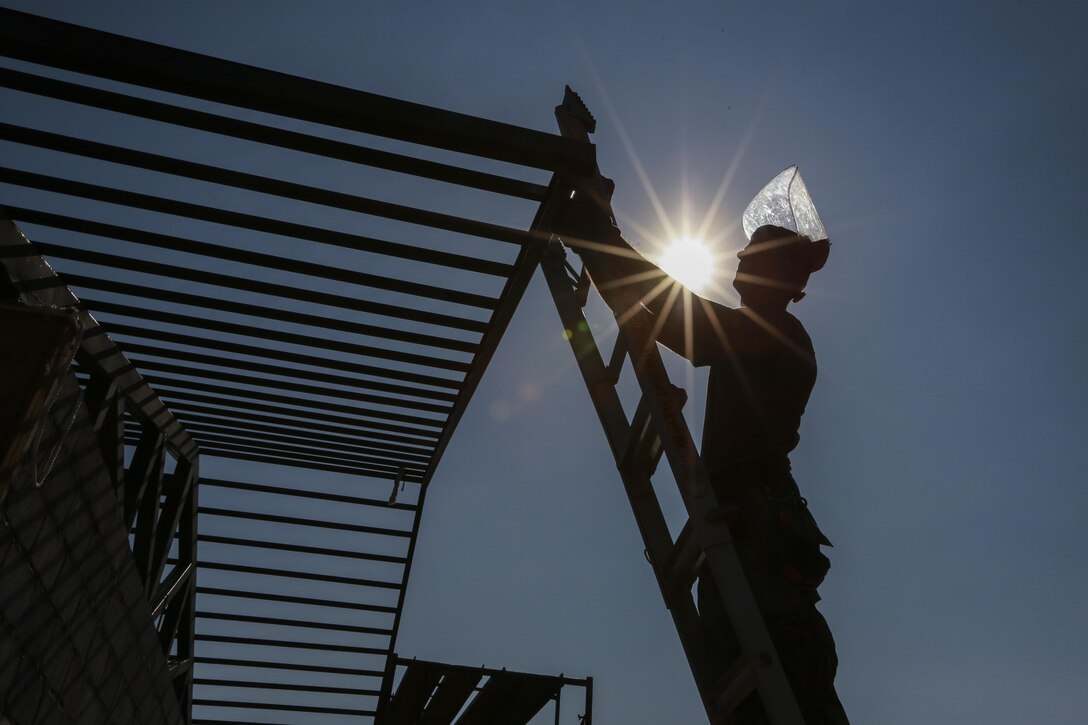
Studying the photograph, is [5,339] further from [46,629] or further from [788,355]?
[788,355]

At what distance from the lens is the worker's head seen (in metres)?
3.79

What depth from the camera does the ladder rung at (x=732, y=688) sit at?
110 inches

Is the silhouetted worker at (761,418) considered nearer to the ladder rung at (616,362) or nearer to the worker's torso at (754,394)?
the worker's torso at (754,394)

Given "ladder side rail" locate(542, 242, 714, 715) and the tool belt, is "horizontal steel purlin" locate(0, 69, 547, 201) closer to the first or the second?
"ladder side rail" locate(542, 242, 714, 715)

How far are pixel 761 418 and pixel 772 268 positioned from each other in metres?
0.84

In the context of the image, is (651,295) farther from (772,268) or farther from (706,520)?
(706,520)

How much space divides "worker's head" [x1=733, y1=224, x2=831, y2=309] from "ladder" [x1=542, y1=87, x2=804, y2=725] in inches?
22.7

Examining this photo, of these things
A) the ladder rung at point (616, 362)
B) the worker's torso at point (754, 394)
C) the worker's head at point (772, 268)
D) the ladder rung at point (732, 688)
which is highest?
the worker's head at point (772, 268)

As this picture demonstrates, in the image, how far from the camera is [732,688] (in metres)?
2.89

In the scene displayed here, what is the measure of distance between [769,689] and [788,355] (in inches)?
62.5

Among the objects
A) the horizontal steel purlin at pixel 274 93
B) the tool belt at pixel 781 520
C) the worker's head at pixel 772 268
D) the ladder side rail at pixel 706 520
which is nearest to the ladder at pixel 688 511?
the ladder side rail at pixel 706 520

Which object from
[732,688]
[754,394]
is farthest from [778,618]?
[754,394]

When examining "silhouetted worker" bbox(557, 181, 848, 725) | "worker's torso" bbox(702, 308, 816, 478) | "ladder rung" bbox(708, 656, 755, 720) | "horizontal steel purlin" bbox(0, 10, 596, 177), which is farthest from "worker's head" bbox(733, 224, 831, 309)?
"ladder rung" bbox(708, 656, 755, 720)

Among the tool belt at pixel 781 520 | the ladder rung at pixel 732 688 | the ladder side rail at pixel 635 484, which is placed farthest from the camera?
the ladder side rail at pixel 635 484
